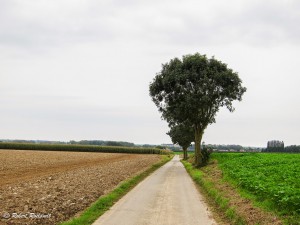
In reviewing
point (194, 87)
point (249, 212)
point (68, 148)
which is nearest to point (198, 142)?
point (194, 87)

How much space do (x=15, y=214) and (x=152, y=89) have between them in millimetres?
37744

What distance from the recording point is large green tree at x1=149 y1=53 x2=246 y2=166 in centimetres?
4756

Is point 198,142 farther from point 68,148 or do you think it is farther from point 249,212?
point 68,148

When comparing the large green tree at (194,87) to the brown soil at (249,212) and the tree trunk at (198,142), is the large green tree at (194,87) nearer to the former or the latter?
the tree trunk at (198,142)

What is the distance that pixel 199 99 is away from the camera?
47500mm

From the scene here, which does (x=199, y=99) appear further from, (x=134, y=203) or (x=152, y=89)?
(x=134, y=203)

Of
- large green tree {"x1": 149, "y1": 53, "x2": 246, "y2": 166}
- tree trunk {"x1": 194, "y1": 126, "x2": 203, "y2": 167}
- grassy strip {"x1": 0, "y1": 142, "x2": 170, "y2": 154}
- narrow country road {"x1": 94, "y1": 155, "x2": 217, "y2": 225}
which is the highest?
large green tree {"x1": 149, "y1": 53, "x2": 246, "y2": 166}

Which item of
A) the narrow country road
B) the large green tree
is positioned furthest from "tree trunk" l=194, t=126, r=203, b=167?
the narrow country road

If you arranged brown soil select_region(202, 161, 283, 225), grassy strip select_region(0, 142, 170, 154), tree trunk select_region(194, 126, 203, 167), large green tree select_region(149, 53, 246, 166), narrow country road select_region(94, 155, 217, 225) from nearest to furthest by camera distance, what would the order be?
brown soil select_region(202, 161, 283, 225), narrow country road select_region(94, 155, 217, 225), large green tree select_region(149, 53, 246, 166), tree trunk select_region(194, 126, 203, 167), grassy strip select_region(0, 142, 170, 154)

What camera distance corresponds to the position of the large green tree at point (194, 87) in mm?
47562

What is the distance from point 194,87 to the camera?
4847 centimetres

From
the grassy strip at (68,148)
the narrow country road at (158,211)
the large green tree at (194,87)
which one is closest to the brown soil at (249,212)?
the narrow country road at (158,211)

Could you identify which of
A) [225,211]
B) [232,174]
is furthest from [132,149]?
[225,211]

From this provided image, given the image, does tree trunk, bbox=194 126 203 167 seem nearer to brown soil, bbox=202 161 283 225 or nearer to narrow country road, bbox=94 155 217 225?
narrow country road, bbox=94 155 217 225
